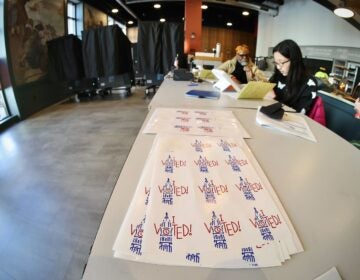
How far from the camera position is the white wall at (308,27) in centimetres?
545

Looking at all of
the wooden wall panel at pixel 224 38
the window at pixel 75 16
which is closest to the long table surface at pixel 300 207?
the window at pixel 75 16

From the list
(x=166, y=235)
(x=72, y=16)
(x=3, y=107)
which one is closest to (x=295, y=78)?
(x=166, y=235)

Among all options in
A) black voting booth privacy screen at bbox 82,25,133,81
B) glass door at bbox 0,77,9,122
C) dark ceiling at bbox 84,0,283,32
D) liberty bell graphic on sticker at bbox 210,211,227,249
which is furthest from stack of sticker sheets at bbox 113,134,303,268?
dark ceiling at bbox 84,0,283,32

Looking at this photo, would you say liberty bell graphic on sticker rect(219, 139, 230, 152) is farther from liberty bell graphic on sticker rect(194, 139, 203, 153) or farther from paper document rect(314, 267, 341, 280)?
paper document rect(314, 267, 341, 280)

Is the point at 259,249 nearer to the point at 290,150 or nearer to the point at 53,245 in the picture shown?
the point at 290,150

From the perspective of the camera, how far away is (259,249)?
570 millimetres

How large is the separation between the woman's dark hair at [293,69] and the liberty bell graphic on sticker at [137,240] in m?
1.79

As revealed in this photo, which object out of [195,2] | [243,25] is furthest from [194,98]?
[243,25]

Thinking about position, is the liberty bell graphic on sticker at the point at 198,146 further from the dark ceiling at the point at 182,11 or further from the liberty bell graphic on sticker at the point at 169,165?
the dark ceiling at the point at 182,11

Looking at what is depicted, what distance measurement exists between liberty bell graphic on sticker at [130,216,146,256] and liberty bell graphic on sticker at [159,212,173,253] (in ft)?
0.16

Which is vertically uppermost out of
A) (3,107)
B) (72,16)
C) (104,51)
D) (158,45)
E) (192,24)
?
(72,16)

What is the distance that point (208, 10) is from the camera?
11.0 m

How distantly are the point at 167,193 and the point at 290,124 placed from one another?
96 cm

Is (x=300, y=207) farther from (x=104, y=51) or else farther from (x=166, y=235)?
(x=104, y=51)
